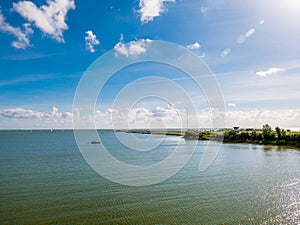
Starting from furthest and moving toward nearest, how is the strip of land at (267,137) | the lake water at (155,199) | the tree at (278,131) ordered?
the tree at (278,131)
the strip of land at (267,137)
the lake water at (155,199)

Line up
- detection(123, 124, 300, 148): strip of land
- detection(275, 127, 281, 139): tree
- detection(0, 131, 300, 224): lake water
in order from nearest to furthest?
detection(0, 131, 300, 224): lake water, detection(123, 124, 300, 148): strip of land, detection(275, 127, 281, 139): tree

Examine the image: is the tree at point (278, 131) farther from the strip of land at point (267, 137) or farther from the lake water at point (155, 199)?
the lake water at point (155, 199)

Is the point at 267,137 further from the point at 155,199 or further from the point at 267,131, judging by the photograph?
the point at 155,199

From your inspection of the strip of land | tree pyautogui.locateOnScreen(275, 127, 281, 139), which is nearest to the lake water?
the strip of land

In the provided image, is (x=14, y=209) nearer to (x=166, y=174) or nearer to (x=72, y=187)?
(x=72, y=187)

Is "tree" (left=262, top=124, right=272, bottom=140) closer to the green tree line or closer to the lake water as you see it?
the green tree line

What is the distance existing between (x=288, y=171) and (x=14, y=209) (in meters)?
38.2

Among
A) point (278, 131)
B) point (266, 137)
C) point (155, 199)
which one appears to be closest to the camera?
point (155, 199)

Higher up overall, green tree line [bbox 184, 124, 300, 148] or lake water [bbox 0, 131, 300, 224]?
green tree line [bbox 184, 124, 300, 148]

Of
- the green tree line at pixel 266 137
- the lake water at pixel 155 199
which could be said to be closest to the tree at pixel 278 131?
the green tree line at pixel 266 137

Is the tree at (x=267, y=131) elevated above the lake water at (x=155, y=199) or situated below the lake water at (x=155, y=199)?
above

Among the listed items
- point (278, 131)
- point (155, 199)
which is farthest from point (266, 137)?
point (155, 199)

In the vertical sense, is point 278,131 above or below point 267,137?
above

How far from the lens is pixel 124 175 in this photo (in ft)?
117
